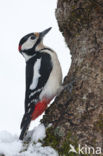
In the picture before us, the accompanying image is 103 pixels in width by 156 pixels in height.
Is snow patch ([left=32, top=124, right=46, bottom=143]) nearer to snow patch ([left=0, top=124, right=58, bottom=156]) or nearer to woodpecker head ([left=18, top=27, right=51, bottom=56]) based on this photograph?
snow patch ([left=0, top=124, right=58, bottom=156])

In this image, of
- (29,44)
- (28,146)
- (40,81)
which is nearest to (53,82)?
(40,81)

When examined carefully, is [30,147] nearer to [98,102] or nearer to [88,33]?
[98,102]

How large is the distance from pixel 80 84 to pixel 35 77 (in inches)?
24.7

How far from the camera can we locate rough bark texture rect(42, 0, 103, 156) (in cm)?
310

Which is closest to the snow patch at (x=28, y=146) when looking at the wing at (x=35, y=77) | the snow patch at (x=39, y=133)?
the snow patch at (x=39, y=133)

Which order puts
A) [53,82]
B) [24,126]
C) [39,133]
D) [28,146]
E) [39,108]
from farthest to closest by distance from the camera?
[53,82] → [39,108] → [24,126] → [39,133] → [28,146]

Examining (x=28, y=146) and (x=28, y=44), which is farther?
(x=28, y=44)

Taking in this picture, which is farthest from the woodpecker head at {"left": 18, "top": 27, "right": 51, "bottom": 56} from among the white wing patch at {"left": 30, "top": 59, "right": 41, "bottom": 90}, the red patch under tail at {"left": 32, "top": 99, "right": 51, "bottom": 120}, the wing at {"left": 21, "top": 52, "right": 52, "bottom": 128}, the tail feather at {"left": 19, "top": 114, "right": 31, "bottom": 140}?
the tail feather at {"left": 19, "top": 114, "right": 31, "bottom": 140}

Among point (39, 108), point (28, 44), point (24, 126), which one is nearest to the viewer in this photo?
point (24, 126)

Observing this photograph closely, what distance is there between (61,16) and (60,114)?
138 centimetres

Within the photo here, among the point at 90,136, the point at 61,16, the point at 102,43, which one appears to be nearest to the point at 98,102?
the point at 90,136

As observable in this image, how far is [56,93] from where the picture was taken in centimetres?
392

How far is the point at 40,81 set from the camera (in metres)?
3.92

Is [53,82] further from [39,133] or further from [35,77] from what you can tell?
[39,133]
